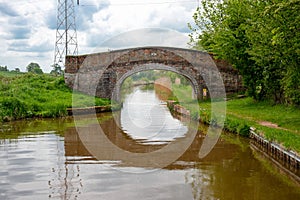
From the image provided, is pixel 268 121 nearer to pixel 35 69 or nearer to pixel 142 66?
pixel 142 66

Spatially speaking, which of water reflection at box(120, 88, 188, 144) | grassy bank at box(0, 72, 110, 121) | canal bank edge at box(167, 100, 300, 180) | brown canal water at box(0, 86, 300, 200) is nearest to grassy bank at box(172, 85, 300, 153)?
canal bank edge at box(167, 100, 300, 180)

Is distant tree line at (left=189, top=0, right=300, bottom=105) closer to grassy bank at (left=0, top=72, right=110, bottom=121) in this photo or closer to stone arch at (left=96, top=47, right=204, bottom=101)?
stone arch at (left=96, top=47, right=204, bottom=101)

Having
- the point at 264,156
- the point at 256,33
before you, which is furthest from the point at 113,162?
the point at 256,33

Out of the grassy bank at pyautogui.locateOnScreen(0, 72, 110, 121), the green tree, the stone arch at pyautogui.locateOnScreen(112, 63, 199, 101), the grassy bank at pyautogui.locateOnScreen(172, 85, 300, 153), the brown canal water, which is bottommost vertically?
the brown canal water

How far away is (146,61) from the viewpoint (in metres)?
26.1

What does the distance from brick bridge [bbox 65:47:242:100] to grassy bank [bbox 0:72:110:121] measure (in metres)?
1.10

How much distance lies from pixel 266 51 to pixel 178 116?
9252 millimetres

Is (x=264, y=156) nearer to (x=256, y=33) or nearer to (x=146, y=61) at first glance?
(x=256, y=33)

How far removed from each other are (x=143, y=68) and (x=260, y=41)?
492 inches

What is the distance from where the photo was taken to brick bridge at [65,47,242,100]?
1029 inches

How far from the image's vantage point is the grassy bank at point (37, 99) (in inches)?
773

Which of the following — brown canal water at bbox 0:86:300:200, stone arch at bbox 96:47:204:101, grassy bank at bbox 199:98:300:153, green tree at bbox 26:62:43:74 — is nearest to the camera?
brown canal water at bbox 0:86:300:200

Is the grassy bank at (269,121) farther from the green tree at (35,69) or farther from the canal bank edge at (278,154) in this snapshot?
the green tree at (35,69)

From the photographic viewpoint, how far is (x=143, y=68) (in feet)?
86.3
